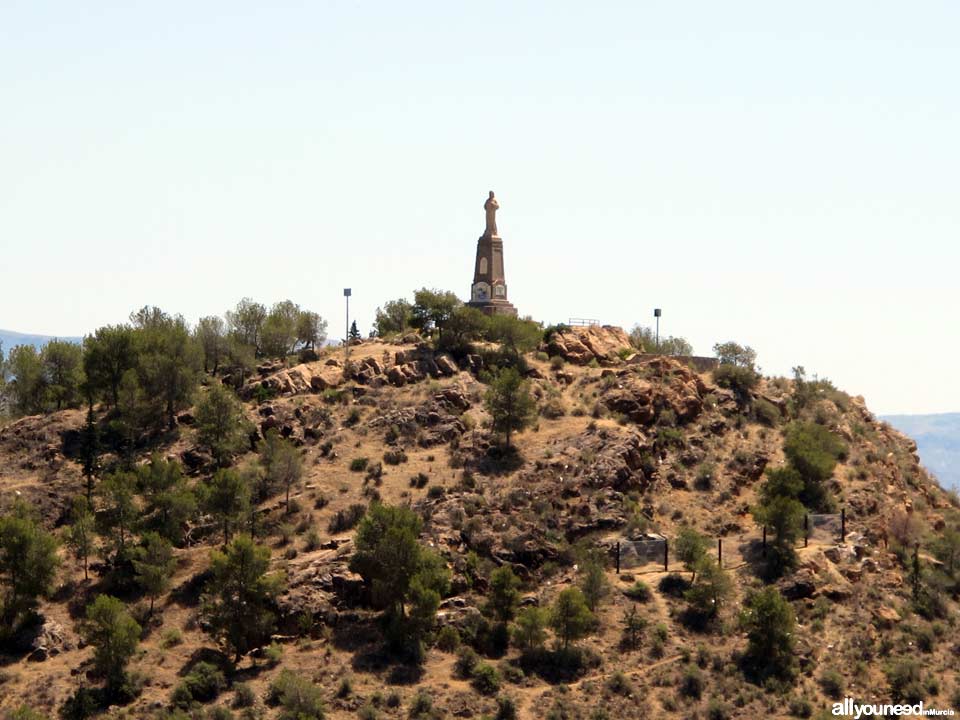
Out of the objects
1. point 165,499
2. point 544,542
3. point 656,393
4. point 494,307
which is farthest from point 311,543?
point 494,307

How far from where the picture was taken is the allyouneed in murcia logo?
64.2m

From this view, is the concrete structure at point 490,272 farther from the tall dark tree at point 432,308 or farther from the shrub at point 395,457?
the shrub at point 395,457

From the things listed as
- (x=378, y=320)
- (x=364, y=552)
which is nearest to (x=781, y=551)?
(x=364, y=552)

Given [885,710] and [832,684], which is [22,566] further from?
[885,710]

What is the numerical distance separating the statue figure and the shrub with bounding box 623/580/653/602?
112ft

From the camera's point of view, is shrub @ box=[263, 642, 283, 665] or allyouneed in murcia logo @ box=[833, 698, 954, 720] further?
shrub @ box=[263, 642, 283, 665]

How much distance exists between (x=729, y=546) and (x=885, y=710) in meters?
13.1

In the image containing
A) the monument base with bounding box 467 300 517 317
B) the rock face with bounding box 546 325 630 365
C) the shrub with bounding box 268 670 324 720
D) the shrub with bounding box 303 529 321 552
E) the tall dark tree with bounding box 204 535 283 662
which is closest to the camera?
the shrub with bounding box 268 670 324 720

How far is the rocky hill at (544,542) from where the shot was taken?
213ft

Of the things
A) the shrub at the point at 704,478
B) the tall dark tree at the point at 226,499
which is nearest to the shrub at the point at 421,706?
the tall dark tree at the point at 226,499

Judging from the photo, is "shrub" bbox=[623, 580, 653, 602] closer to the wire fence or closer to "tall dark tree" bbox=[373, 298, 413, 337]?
the wire fence

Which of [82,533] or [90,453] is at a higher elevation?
[90,453]

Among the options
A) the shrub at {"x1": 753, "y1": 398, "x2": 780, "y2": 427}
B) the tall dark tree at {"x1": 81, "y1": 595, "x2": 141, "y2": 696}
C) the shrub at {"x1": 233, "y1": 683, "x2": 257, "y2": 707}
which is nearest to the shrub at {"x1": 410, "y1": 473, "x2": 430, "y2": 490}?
the shrub at {"x1": 233, "y1": 683, "x2": 257, "y2": 707}

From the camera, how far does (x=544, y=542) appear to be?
73438 mm
